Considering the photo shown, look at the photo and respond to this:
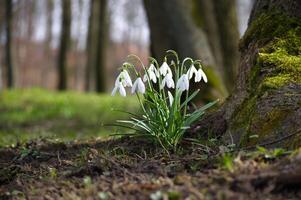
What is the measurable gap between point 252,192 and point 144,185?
1.92 feet

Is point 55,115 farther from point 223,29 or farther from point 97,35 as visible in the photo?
point 97,35

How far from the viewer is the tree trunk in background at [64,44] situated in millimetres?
18781

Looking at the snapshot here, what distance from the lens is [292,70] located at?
3982mm

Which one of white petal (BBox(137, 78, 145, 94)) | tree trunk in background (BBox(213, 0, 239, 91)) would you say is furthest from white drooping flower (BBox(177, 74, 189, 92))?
tree trunk in background (BBox(213, 0, 239, 91))

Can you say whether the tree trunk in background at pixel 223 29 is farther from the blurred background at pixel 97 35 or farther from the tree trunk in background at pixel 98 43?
the tree trunk in background at pixel 98 43

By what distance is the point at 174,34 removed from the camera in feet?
27.5

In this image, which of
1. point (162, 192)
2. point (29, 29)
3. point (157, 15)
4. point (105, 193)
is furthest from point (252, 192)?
point (29, 29)

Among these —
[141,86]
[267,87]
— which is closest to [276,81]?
[267,87]

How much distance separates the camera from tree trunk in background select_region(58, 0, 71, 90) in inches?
739

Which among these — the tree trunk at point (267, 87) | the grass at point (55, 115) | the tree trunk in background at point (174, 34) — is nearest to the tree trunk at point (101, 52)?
the grass at point (55, 115)

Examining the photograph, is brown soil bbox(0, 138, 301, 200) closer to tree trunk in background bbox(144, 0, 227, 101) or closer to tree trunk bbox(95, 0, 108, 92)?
tree trunk in background bbox(144, 0, 227, 101)

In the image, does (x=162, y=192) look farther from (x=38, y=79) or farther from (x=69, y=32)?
(x=38, y=79)

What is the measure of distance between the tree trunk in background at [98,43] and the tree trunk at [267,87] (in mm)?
14447

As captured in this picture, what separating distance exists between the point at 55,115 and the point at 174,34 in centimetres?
390
